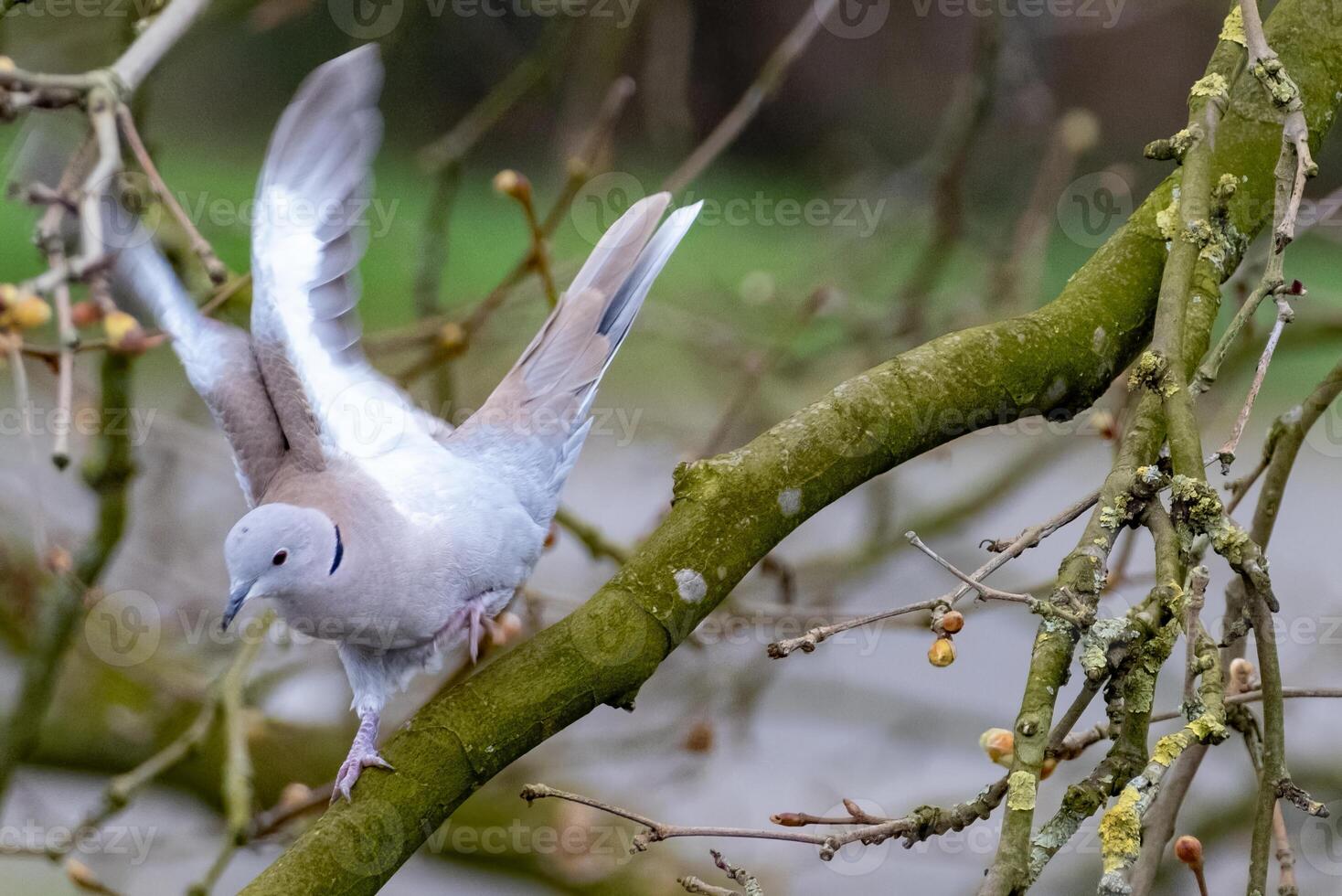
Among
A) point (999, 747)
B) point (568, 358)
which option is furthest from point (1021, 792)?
point (568, 358)

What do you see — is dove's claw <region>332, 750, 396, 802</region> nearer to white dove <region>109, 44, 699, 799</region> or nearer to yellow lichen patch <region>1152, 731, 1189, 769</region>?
white dove <region>109, 44, 699, 799</region>

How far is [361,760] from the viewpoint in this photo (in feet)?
2.99

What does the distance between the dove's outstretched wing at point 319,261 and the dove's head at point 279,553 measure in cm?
10

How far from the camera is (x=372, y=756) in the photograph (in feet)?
2.83

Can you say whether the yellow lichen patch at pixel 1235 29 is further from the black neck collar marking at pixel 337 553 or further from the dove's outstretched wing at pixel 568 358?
the black neck collar marking at pixel 337 553

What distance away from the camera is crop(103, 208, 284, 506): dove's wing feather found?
1.06 m

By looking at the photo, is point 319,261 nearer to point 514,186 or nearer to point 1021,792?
point 514,186

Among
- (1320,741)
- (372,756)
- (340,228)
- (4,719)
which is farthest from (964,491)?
(4,719)

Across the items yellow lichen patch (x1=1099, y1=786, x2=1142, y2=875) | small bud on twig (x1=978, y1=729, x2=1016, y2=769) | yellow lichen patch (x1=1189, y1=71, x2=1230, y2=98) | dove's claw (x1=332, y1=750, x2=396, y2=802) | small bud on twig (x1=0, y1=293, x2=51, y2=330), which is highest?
yellow lichen patch (x1=1189, y1=71, x2=1230, y2=98)

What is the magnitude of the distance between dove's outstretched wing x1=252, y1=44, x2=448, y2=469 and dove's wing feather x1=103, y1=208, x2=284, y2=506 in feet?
0.07

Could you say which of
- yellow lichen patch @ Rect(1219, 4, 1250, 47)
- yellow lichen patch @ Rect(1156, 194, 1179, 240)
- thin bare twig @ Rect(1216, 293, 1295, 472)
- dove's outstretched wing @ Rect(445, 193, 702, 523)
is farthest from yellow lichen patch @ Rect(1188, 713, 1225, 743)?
dove's outstretched wing @ Rect(445, 193, 702, 523)

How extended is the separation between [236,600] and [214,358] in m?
0.23

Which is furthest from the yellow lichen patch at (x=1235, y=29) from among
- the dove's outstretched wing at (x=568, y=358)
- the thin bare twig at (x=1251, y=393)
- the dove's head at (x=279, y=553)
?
the dove's head at (x=279, y=553)

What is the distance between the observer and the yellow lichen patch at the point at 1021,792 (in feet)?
1.96
